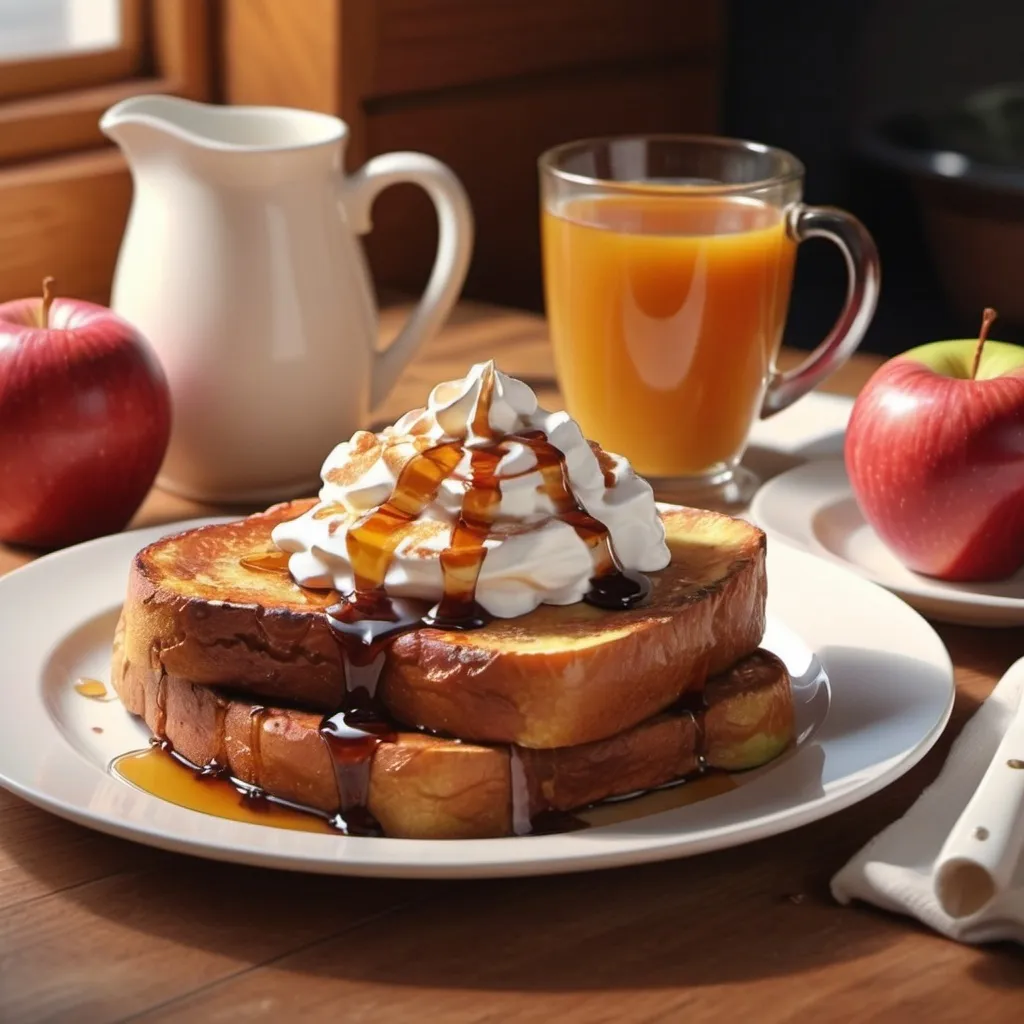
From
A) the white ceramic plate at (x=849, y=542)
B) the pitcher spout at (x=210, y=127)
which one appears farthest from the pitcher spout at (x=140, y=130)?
the white ceramic plate at (x=849, y=542)

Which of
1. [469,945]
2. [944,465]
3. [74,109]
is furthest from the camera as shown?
[74,109]

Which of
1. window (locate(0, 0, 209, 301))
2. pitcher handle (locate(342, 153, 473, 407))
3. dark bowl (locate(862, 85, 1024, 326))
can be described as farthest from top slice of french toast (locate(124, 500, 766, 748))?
dark bowl (locate(862, 85, 1024, 326))

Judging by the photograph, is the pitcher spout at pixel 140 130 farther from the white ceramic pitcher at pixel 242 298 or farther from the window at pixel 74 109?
the window at pixel 74 109

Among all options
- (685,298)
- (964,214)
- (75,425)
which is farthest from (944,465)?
(964,214)

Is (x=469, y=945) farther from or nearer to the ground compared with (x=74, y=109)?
nearer to the ground

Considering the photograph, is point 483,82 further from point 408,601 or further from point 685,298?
point 408,601

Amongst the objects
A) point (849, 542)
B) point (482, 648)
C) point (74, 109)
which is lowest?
point (849, 542)

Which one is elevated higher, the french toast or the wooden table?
the french toast

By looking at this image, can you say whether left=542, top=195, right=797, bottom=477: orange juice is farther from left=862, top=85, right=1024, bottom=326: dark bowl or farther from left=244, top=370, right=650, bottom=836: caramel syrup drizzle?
left=862, top=85, right=1024, bottom=326: dark bowl
